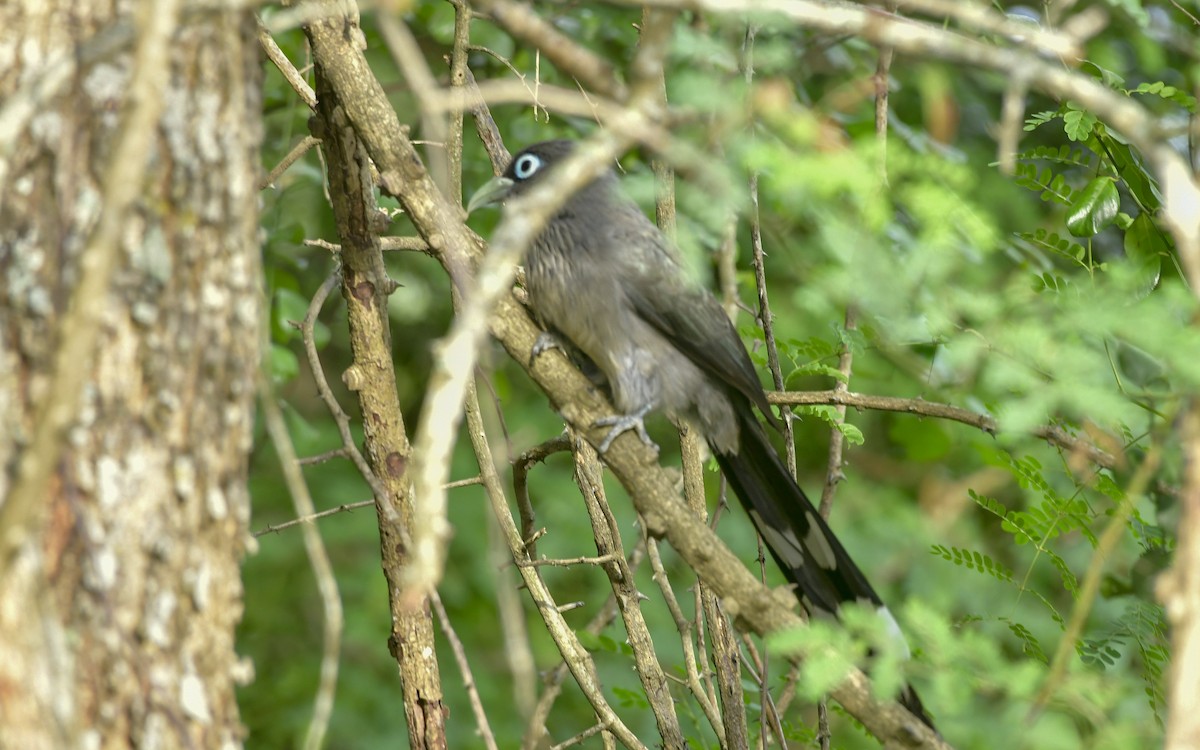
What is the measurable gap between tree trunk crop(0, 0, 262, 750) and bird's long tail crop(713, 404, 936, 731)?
6.08 feet

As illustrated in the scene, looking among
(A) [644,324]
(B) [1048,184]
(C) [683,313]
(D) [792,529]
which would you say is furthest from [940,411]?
(A) [644,324]

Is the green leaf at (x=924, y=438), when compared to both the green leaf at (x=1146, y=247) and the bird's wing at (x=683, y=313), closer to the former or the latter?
the bird's wing at (x=683, y=313)

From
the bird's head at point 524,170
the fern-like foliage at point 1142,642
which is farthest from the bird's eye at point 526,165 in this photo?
the fern-like foliage at point 1142,642

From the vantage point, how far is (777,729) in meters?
3.58

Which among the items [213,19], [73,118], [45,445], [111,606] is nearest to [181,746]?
[111,606]

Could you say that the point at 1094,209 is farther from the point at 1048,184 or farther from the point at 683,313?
the point at 683,313

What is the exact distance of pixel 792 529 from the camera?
12.3 feet

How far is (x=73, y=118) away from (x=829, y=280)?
4.50ft

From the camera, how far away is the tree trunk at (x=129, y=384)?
5.97 ft

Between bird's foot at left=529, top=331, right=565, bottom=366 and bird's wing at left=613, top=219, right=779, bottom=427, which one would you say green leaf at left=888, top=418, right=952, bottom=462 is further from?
bird's foot at left=529, top=331, right=565, bottom=366

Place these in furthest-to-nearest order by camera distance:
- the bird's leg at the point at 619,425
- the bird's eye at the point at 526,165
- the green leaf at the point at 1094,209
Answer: the bird's eye at the point at 526,165 < the green leaf at the point at 1094,209 < the bird's leg at the point at 619,425

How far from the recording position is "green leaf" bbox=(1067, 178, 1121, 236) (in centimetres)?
344

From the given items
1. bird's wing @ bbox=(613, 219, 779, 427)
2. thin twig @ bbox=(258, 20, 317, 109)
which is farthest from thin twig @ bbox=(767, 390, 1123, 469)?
thin twig @ bbox=(258, 20, 317, 109)

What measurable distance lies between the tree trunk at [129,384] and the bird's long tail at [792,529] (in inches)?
→ 72.9
